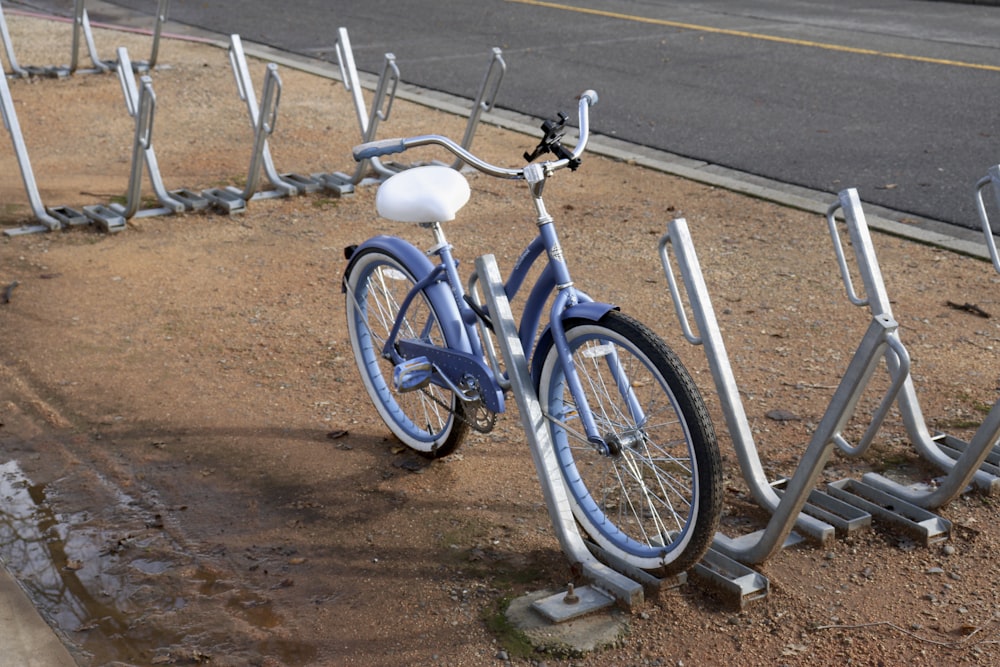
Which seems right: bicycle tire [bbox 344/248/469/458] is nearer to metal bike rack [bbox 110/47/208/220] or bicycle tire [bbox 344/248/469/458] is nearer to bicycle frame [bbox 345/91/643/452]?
bicycle frame [bbox 345/91/643/452]

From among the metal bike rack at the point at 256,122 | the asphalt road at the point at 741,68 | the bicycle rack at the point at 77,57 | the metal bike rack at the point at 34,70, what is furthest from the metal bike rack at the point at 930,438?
the metal bike rack at the point at 34,70

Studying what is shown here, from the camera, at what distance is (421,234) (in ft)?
24.4

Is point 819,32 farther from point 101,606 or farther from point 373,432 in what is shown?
point 101,606

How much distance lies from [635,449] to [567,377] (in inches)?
11.6

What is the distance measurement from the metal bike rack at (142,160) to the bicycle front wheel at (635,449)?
4.15 m

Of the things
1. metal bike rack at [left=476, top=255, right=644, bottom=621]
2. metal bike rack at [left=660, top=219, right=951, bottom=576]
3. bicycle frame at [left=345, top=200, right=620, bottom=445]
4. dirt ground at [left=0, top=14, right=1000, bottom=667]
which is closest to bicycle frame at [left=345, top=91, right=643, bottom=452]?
bicycle frame at [left=345, top=200, right=620, bottom=445]

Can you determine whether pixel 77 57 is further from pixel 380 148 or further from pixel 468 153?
pixel 468 153

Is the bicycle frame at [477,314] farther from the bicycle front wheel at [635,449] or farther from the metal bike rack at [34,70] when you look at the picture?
the metal bike rack at [34,70]

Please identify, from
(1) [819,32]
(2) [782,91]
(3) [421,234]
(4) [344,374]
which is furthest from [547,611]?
(1) [819,32]

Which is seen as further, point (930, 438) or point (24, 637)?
point (930, 438)

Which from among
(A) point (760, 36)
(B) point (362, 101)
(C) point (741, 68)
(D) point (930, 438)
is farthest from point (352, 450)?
(A) point (760, 36)

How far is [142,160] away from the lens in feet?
24.1

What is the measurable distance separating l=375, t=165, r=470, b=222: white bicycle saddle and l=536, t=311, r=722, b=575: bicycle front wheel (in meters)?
0.63

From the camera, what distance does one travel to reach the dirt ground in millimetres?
3521
